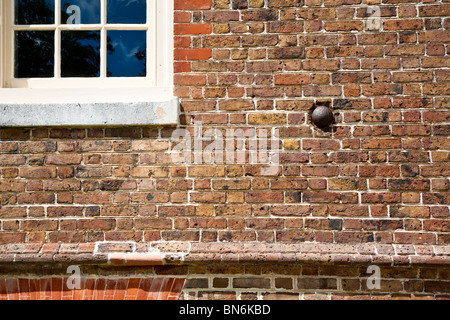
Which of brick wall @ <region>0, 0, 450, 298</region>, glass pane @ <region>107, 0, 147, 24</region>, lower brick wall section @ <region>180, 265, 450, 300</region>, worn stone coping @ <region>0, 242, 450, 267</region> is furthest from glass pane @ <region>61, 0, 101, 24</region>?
lower brick wall section @ <region>180, 265, 450, 300</region>

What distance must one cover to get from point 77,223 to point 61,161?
1.43ft

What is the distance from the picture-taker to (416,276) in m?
2.24

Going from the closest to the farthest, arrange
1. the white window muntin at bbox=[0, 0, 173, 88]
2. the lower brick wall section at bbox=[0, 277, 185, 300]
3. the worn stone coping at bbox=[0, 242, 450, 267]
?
the worn stone coping at bbox=[0, 242, 450, 267], the lower brick wall section at bbox=[0, 277, 185, 300], the white window muntin at bbox=[0, 0, 173, 88]

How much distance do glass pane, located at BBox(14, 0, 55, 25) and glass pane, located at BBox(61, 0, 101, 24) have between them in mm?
100

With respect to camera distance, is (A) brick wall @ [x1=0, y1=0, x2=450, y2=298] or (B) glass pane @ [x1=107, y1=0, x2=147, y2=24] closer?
(A) brick wall @ [x1=0, y1=0, x2=450, y2=298]

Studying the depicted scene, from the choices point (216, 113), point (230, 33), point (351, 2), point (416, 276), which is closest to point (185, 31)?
point (230, 33)

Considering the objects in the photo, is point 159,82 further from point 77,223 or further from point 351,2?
point 351,2

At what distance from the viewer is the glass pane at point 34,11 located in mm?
2559

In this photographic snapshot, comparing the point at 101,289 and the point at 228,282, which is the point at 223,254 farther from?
the point at 101,289

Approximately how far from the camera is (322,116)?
2.30 metres

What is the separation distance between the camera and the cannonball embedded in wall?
2301 mm

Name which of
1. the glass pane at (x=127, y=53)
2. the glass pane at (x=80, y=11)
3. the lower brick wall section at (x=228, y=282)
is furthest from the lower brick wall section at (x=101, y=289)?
the glass pane at (x=80, y=11)

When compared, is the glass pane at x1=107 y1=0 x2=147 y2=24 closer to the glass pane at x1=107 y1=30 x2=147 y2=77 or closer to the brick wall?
the glass pane at x1=107 y1=30 x2=147 y2=77

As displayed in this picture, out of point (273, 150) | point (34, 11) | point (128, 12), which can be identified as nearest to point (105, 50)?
point (128, 12)
